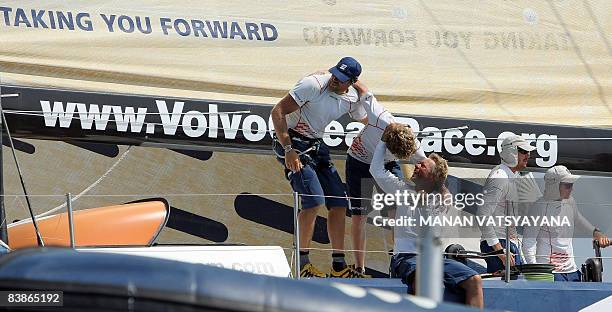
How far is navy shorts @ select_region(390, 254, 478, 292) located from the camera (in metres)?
4.88

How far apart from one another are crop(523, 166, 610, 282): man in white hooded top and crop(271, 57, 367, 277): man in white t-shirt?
852mm

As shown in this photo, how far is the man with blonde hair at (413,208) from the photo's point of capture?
493 centimetres

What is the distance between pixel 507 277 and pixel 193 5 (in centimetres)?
225

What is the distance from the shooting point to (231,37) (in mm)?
6398

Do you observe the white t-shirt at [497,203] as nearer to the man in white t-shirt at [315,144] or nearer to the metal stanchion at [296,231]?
the man in white t-shirt at [315,144]

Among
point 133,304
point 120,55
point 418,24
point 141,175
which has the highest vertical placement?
point 418,24

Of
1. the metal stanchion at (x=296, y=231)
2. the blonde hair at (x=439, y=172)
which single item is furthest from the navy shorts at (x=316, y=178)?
the blonde hair at (x=439, y=172)

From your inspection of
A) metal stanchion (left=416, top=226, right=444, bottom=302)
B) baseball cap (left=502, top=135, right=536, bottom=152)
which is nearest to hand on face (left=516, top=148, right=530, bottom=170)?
baseball cap (left=502, top=135, right=536, bottom=152)

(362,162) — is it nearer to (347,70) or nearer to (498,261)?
(347,70)

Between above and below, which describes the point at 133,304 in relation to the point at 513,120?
below

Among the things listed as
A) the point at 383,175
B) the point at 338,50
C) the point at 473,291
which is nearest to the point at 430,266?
the point at 473,291

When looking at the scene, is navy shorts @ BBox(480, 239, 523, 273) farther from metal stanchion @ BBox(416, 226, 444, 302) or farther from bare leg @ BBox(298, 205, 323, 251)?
metal stanchion @ BBox(416, 226, 444, 302)

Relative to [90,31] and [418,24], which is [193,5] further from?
[418,24]

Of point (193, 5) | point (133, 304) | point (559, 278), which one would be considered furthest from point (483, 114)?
point (133, 304)
